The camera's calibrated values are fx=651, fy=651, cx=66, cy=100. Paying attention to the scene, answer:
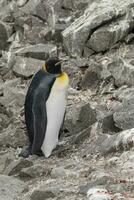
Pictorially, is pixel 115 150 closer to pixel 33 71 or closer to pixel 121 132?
pixel 121 132

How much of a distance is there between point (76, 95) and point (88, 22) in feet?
4.10

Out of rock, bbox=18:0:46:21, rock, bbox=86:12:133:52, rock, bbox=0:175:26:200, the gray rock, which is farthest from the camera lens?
rock, bbox=18:0:46:21

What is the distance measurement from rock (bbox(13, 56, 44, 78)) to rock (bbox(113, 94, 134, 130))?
307 cm

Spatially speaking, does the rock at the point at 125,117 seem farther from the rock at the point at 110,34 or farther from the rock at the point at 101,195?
the rock at the point at 110,34

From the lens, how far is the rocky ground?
5754 millimetres

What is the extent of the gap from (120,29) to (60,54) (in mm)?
1141

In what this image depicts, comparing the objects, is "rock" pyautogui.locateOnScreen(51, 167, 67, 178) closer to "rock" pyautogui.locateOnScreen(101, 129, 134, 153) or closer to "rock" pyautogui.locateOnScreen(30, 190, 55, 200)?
"rock" pyautogui.locateOnScreen(101, 129, 134, 153)

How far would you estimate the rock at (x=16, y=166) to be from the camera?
6.86 m

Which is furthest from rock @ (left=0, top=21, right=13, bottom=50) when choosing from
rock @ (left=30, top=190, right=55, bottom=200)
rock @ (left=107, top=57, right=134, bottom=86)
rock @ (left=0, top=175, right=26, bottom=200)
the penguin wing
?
rock @ (left=30, top=190, right=55, bottom=200)

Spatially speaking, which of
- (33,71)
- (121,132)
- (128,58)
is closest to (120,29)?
(128,58)

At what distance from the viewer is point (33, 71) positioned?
9797mm

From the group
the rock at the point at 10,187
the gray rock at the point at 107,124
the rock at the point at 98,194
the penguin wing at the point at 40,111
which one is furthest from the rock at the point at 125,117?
the rock at the point at 98,194

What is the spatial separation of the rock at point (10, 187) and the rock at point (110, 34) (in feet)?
12.1

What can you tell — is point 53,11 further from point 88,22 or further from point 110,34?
point 110,34
